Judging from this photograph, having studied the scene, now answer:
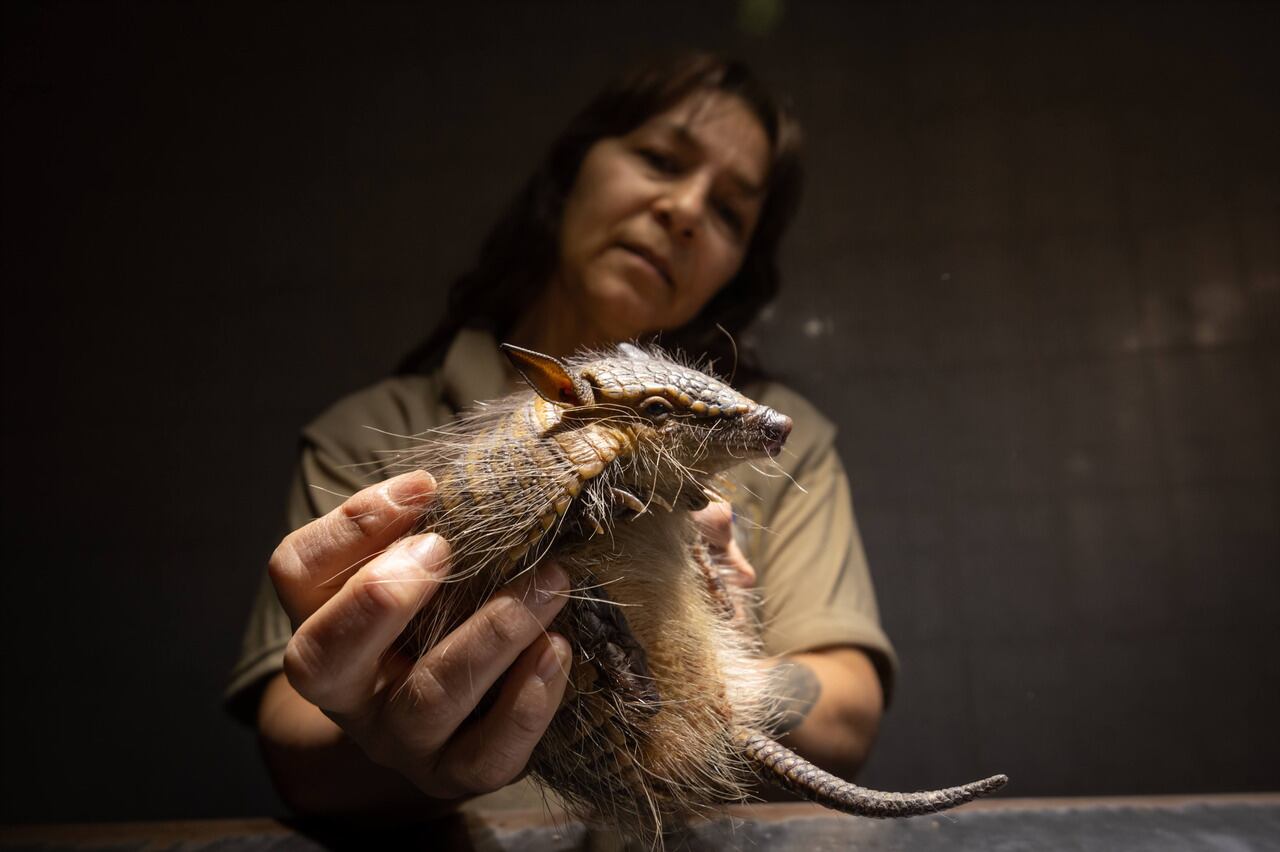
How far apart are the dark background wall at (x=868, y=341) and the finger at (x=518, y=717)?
0.83 meters

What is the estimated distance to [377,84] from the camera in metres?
1.50

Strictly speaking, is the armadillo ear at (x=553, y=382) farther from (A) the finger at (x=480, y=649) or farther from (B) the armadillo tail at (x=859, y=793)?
(B) the armadillo tail at (x=859, y=793)

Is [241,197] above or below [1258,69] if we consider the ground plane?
above

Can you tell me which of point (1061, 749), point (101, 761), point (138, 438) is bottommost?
point (1061, 749)

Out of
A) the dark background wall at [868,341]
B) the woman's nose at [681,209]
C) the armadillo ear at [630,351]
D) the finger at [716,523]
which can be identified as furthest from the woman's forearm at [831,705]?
the woman's nose at [681,209]

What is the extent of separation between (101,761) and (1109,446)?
6.04ft

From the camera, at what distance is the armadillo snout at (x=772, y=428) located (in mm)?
600

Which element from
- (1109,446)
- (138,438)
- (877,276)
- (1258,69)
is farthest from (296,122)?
(1258,69)

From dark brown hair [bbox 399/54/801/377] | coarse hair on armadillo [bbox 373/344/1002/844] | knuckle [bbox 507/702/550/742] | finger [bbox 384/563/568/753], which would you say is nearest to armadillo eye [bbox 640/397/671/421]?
coarse hair on armadillo [bbox 373/344/1002/844]

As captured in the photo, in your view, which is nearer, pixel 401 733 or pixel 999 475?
pixel 401 733

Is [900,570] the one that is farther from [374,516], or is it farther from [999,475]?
[374,516]

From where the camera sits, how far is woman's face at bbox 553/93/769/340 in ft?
3.20

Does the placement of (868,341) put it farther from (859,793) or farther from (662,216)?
(859,793)

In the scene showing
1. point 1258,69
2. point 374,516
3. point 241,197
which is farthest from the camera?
point 241,197
